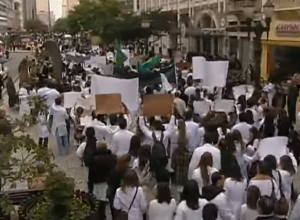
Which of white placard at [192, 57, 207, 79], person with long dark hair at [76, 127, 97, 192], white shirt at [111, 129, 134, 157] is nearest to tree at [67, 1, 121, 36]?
white placard at [192, 57, 207, 79]

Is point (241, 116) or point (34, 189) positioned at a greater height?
point (241, 116)

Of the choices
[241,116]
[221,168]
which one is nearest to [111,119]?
[241,116]

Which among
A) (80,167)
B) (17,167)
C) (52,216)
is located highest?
(17,167)

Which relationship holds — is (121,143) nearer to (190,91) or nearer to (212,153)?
(212,153)

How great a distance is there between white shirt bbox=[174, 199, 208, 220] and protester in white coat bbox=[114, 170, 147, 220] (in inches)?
25.7

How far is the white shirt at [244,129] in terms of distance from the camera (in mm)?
10377

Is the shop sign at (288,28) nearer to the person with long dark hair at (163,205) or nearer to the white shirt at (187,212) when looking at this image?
the person with long dark hair at (163,205)

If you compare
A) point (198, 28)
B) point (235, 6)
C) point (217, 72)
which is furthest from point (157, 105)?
point (198, 28)

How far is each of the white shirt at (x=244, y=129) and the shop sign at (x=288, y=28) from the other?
17542 mm

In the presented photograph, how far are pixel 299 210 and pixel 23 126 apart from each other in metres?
3.37

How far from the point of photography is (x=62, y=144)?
14.9 metres

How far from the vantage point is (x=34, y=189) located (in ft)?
29.3

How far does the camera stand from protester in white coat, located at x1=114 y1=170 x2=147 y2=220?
7.50 m

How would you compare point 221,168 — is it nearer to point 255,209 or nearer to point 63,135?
point 255,209
